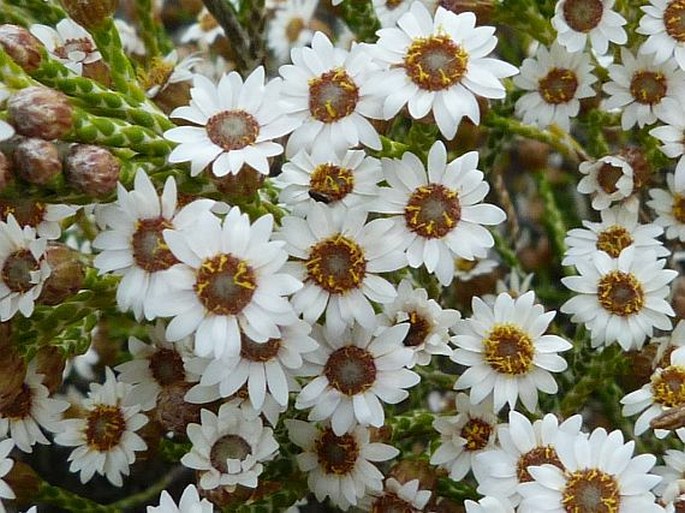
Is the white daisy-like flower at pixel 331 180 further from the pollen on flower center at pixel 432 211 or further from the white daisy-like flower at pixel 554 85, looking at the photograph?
the white daisy-like flower at pixel 554 85

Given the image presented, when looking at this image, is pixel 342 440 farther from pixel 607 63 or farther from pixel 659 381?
pixel 607 63

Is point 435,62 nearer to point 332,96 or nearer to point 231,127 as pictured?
point 332,96

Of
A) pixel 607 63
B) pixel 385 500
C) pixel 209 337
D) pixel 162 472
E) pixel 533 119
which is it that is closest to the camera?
pixel 209 337

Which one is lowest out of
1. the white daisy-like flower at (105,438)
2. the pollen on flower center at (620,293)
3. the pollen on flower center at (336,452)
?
the white daisy-like flower at (105,438)

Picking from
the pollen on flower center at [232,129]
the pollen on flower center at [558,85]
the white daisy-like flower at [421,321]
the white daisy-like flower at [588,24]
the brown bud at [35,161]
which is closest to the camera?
the brown bud at [35,161]

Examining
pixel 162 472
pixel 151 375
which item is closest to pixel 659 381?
pixel 151 375

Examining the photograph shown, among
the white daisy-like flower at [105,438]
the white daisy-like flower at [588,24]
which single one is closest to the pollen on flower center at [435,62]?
the white daisy-like flower at [588,24]

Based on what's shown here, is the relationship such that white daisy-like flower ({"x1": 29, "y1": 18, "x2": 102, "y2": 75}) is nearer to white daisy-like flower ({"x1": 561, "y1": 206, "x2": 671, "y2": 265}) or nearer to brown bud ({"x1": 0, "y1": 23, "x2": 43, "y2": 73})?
brown bud ({"x1": 0, "y1": 23, "x2": 43, "y2": 73})
